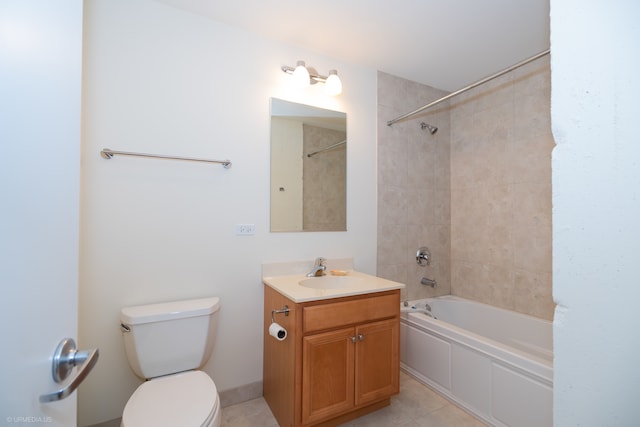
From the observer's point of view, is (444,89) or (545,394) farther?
(444,89)

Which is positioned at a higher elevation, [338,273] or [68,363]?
[68,363]

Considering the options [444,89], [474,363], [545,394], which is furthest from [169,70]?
[545,394]

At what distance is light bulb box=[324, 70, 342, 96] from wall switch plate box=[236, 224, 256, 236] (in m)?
1.18

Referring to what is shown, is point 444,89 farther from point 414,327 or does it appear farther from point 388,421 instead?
point 388,421

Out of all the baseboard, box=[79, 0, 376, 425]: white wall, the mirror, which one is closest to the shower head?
the mirror

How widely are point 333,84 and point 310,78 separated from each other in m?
0.18

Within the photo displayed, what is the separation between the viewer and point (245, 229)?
195 centimetres

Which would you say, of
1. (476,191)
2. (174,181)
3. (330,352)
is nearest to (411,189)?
(476,191)

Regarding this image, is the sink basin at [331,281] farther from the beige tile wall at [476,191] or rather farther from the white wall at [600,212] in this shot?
the white wall at [600,212]

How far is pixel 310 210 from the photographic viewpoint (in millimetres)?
2211

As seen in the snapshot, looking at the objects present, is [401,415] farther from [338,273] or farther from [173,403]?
[173,403]

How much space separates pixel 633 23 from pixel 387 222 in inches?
82.1

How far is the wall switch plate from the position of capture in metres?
1.93

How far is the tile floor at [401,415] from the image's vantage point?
5.68ft
